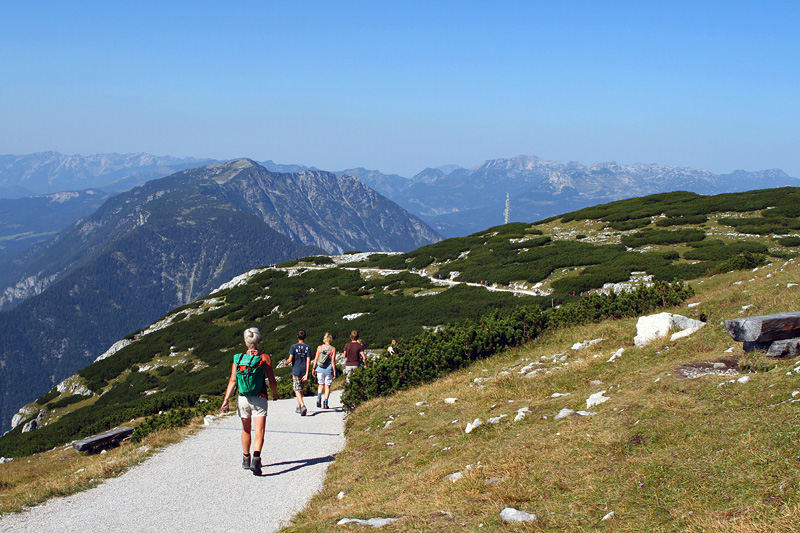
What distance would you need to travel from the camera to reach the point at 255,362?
Result: 10438 mm

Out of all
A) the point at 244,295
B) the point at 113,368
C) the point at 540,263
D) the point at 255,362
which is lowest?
the point at 113,368

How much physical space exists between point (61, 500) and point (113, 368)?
65.7 m

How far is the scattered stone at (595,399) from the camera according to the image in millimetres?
9414

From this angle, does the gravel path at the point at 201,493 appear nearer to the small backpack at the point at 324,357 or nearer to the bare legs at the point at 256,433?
the bare legs at the point at 256,433

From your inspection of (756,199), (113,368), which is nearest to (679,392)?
(756,199)

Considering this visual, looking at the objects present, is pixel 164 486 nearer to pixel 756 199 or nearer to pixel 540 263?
pixel 540 263

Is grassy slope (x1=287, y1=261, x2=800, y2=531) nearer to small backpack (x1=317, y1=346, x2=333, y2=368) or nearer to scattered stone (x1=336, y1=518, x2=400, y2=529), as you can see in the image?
scattered stone (x1=336, y1=518, x2=400, y2=529)

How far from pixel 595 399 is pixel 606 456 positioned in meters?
2.74

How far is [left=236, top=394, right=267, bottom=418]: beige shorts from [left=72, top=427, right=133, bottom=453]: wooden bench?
7706 millimetres

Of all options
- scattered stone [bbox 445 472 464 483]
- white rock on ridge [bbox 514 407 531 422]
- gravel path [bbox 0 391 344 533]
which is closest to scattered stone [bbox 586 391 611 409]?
white rock on ridge [bbox 514 407 531 422]

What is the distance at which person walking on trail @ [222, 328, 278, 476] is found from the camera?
10391 millimetres

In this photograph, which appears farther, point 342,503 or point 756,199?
point 756,199

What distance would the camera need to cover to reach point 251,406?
10.6 m

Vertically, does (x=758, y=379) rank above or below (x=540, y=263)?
above
